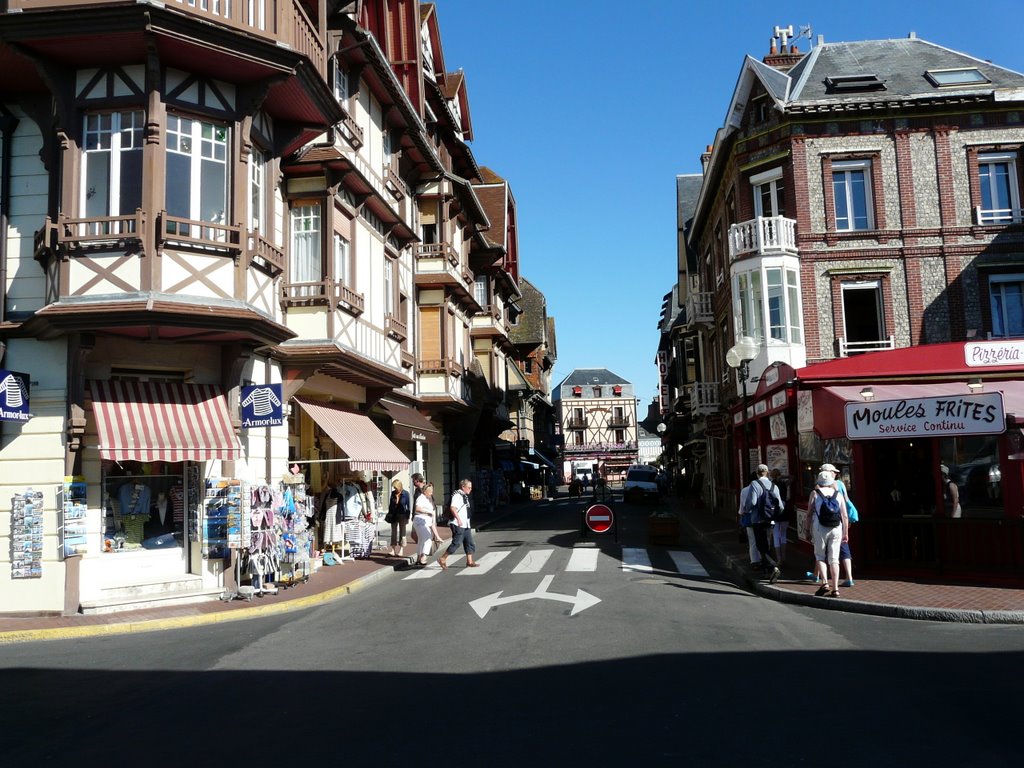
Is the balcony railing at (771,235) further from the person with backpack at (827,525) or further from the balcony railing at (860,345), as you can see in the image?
the person with backpack at (827,525)

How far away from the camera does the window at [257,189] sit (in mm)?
13805

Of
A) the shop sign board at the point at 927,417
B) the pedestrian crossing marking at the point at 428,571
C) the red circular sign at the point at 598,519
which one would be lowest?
the pedestrian crossing marking at the point at 428,571

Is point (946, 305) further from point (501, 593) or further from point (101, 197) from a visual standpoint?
point (101, 197)

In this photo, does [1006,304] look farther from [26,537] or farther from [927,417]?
[26,537]

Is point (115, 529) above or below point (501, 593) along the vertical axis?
above

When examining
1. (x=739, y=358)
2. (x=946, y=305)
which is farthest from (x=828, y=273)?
(x=739, y=358)

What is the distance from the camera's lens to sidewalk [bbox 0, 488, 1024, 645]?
10.7 m

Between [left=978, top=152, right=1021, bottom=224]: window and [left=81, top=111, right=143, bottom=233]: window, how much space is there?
2046 cm

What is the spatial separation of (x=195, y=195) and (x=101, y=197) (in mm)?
1284

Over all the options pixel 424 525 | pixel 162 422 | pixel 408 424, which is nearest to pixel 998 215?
pixel 408 424

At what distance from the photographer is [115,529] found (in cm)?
1281

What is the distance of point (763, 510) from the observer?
14125 mm

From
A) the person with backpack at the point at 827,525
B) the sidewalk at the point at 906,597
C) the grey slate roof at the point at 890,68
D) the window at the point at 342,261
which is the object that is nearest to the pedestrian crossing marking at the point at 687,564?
the sidewalk at the point at 906,597

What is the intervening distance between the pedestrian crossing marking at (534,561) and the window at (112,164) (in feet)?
28.9
